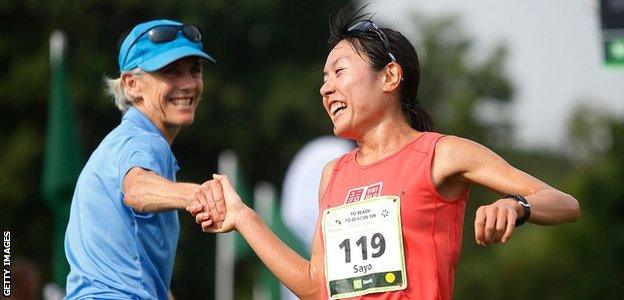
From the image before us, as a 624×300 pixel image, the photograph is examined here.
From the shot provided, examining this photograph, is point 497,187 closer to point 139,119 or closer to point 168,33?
point 139,119

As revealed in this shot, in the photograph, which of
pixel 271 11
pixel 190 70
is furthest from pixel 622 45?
pixel 271 11

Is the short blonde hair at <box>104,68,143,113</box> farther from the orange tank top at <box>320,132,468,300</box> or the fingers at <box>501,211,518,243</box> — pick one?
the fingers at <box>501,211,518,243</box>

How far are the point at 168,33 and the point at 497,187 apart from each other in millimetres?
2071

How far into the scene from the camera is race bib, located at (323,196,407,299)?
519 centimetres

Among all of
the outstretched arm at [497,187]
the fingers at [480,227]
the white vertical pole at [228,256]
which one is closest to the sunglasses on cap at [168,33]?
the outstretched arm at [497,187]

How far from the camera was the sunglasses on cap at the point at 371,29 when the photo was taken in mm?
5578

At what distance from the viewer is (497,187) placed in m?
5.12

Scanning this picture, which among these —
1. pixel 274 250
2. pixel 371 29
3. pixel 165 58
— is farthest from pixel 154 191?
pixel 371 29

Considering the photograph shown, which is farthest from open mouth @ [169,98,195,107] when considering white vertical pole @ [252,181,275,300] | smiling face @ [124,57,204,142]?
white vertical pole @ [252,181,275,300]

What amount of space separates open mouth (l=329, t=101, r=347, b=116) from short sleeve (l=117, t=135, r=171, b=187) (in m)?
0.82

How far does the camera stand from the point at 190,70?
6.75 m

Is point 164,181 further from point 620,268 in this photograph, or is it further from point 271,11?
point 271,11

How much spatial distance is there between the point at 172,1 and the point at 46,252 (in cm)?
622

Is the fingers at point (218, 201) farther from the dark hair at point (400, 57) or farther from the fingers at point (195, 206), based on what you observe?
the dark hair at point (400, 57)
